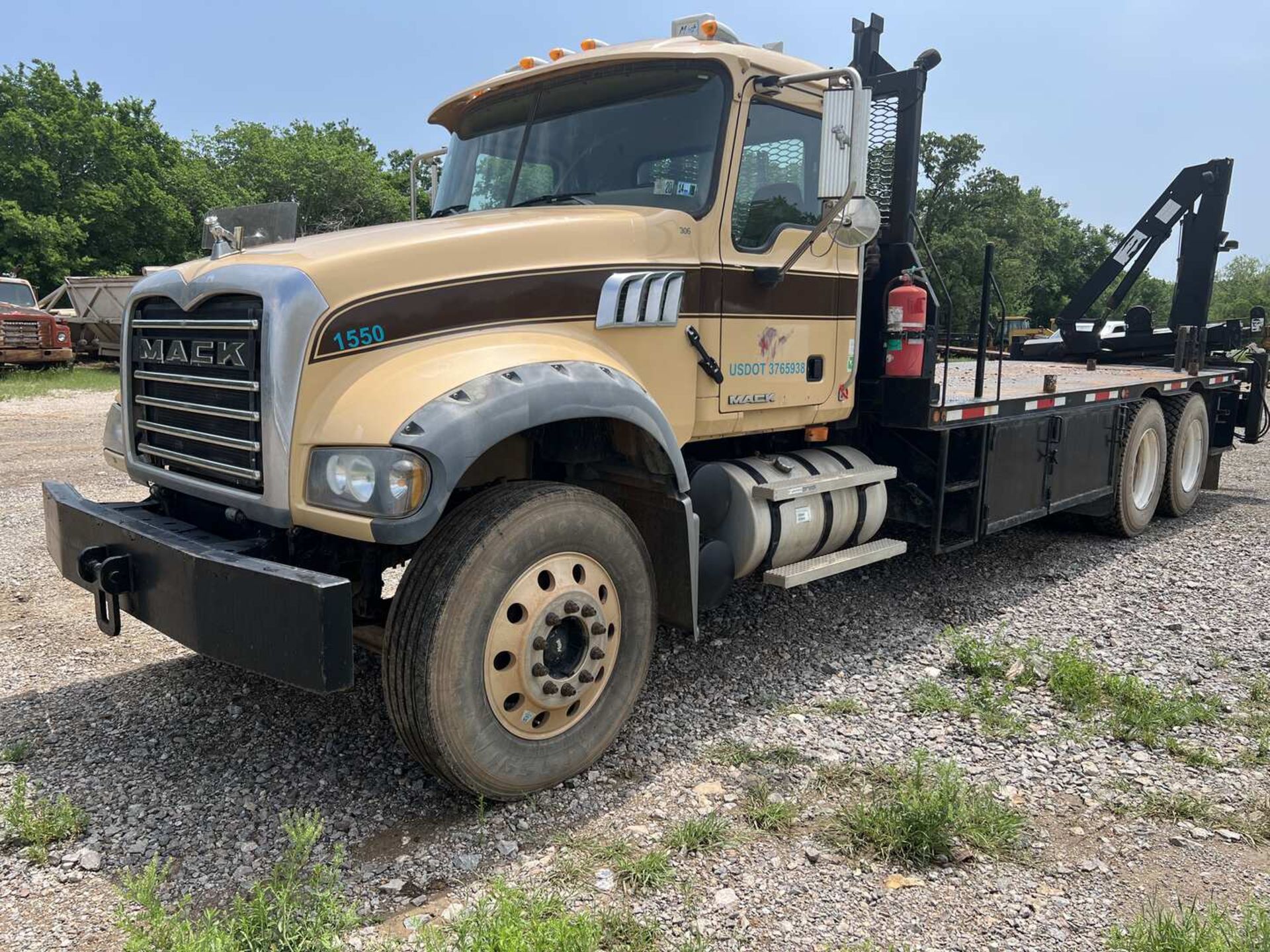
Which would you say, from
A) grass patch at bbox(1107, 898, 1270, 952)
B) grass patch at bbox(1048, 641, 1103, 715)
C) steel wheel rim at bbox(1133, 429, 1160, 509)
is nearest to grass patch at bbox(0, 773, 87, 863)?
grass patch at bbox(1107, 898, 1270, 952)

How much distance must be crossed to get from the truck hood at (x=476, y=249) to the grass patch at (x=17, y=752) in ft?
6.33

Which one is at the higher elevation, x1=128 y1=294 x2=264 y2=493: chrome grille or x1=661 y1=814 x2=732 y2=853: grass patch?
x1=128 y1=294 x2=264 y2=493: chrome grille

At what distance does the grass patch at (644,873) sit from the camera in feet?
9.48

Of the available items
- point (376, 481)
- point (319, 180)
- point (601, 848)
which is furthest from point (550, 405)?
point (319, 180)

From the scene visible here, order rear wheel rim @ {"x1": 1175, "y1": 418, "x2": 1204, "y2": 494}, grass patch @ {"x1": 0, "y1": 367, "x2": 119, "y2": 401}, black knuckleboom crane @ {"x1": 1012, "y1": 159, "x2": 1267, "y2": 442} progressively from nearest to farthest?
rear wheel rim @ {"x1": 1175, "y1": 418, "x2": 1204, "y2": 494} → black knuckleboom crane @ {"x1": 1012, "y1": 159, "x2": 1267, "y2": 442} → grass patch @ {"x1": 0, "y1": 367, "x2": 119, "y2": 401}

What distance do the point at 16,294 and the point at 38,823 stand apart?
22613mm

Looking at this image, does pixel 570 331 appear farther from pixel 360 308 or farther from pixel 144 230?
pixel 144 230

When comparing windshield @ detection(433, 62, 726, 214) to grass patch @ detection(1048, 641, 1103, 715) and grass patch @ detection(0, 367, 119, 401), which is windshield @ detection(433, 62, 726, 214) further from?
grass patch @ detection(0, 367, 119, 401)

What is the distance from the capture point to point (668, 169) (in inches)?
167

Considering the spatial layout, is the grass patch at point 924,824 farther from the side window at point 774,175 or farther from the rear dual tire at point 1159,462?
the rear dual tire at point 1159,462

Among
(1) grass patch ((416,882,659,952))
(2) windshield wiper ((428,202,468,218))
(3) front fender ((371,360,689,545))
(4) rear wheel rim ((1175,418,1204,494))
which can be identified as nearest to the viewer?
(1) grass patch ((416,882,659,952))

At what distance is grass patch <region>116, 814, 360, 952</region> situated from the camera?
2.51 m

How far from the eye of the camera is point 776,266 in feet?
14.9

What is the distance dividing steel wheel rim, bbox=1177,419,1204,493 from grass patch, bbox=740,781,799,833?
6844mm
